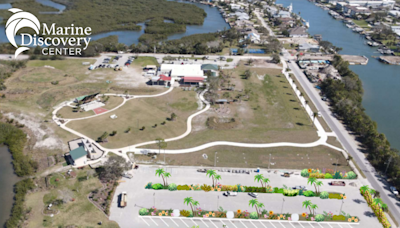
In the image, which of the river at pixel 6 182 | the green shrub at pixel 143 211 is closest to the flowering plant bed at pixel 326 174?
the green shrub at pixel 143 211

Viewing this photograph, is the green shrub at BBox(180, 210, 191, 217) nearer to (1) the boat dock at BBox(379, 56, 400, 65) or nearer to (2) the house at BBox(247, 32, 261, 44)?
(2) the house at BBox(247, 32, 261, 44)

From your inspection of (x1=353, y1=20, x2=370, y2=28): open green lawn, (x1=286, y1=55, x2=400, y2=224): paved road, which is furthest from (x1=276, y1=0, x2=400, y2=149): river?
(x1=286, y1=55, x2=400, y2=224): paved road

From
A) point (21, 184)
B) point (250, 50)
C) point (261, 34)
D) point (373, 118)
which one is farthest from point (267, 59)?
point (21, 184)

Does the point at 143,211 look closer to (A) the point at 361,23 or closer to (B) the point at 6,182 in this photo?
(B) the point at 6,182

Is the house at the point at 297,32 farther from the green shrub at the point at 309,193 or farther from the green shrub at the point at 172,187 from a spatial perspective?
the green shrub at the point at 172,187

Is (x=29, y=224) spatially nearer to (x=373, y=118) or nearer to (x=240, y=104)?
(x=240, y=104)

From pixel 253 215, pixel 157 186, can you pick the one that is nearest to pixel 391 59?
pixel 253 215
